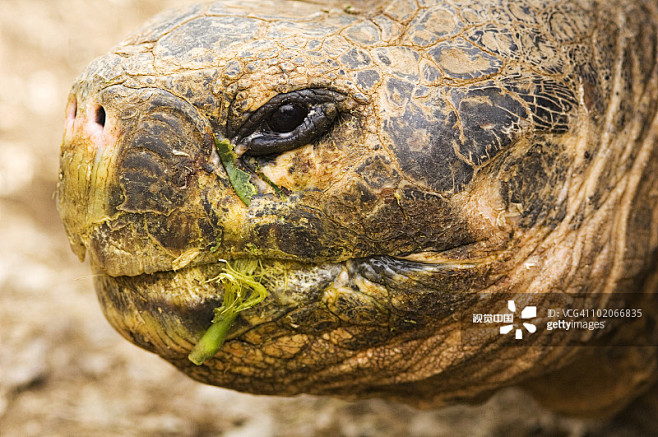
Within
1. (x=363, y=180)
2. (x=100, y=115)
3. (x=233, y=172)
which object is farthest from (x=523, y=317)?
(x=100, y=115)

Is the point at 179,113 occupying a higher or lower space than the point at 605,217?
higher

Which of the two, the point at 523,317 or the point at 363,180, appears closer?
the point at 363,180

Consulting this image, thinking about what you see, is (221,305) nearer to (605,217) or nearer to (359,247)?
(359,247)

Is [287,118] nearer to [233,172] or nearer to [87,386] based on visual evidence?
[233,172]

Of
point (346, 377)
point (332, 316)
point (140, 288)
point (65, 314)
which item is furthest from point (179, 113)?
point (65, 314)

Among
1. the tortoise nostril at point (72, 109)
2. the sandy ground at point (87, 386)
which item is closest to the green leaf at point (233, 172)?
the tortoise nostril at point (72, 109)
